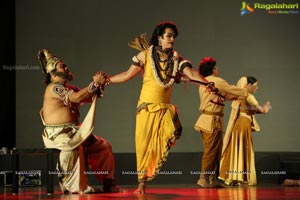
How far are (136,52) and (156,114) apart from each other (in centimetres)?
222

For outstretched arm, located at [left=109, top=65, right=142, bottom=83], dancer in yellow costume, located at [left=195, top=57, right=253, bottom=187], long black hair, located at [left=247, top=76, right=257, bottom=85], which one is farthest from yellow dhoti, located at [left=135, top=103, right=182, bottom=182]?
long black hair, located at [left=247, top=76, right=257, bottom=85]

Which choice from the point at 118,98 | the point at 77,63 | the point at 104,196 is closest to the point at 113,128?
the point at 118,98

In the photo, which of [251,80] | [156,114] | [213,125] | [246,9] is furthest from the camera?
[246,9]

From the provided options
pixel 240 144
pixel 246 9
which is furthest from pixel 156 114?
pixel 246 9

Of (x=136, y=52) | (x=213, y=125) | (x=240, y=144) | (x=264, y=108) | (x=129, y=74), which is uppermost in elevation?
(x=136, y=52)

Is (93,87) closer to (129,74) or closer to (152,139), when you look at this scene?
(129,74)

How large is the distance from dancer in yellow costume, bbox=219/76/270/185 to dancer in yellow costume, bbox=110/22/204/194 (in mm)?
1698

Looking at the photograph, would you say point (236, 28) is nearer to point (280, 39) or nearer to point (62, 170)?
point (280, 39)

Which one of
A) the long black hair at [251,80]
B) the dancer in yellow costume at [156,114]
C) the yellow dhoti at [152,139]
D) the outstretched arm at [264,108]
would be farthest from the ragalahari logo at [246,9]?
the yellow dhoti at [152,139]

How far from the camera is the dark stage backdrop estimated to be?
8.34 metres

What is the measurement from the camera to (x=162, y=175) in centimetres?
841

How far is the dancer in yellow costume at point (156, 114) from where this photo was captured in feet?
21.1

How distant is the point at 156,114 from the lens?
21.1 ft

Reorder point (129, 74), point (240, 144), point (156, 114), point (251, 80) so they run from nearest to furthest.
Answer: point (156, 114) → point (129, 74) → point (240, 144) → point (251, 80)
